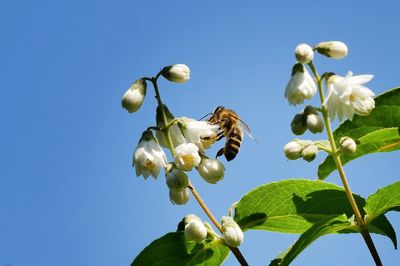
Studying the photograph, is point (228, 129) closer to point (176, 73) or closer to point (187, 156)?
point (176, 73)

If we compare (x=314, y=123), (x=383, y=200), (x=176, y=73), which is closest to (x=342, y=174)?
(x=314, y=123)

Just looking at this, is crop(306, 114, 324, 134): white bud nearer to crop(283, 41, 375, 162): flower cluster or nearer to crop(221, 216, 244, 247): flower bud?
crop(283, 41, 375, 162): flower cluster

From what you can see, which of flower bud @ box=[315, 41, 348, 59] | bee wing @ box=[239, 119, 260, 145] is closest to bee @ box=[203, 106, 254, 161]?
bee wing @ box=[239, 119, 260, 145]

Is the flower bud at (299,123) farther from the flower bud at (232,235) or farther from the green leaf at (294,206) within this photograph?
the flower bud at (232,235)

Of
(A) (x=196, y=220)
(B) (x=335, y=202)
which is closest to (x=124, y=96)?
(A) (x=196, y=220)

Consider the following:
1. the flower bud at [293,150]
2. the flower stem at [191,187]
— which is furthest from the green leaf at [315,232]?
the flower bud at [293,150]

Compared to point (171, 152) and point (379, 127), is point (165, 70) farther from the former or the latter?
point (379, 127)
